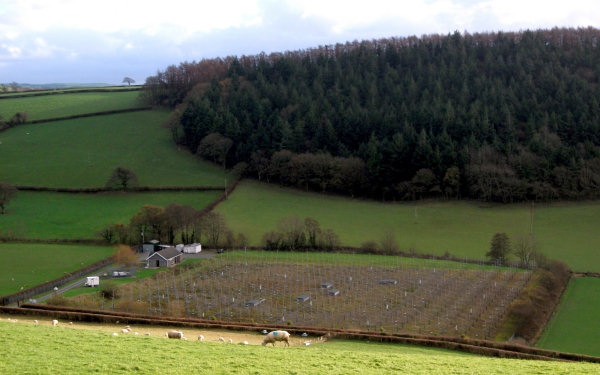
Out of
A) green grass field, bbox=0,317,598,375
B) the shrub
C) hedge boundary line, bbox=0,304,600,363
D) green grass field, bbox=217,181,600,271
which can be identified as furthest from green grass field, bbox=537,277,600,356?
the shrub

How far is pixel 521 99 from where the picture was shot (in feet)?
318

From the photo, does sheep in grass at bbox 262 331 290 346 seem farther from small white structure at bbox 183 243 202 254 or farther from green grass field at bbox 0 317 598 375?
small white structure at bbox 183 243 202 254

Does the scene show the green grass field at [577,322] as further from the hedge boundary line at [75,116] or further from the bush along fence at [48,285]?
the hedge boundary line at [75,116]

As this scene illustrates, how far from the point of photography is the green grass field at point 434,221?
200ft

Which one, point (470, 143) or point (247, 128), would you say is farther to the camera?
point (247, 128)

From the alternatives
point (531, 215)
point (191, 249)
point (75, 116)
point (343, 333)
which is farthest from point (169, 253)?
point (75, 116)

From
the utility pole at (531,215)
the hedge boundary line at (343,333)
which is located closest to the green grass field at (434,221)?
the utility pole at (531,215)

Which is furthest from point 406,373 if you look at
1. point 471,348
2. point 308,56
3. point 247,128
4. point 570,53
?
point 308,56

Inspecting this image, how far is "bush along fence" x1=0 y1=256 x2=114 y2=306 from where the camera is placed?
134 feet

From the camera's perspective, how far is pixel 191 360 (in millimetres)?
19094

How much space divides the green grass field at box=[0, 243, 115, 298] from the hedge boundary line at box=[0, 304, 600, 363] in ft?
38.7

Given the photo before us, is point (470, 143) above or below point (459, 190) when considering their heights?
above

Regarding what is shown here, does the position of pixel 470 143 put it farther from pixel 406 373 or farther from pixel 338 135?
pixel 406 373

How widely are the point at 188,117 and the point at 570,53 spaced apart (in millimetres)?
71643
